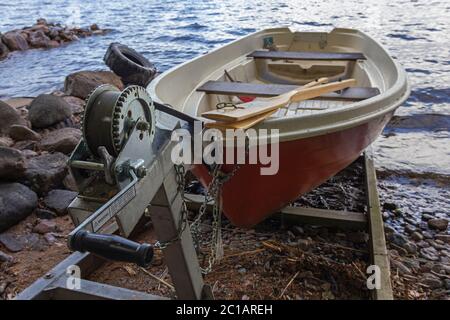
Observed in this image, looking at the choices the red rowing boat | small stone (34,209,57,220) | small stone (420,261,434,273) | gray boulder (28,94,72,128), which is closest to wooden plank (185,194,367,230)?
the red rowing boat

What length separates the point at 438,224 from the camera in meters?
4.23

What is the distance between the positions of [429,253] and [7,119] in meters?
5.53

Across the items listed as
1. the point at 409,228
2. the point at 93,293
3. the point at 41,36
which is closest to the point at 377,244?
the point at 409,228

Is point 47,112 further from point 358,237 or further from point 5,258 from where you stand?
point 358,237

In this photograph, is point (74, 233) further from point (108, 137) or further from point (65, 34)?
point (65, 34)

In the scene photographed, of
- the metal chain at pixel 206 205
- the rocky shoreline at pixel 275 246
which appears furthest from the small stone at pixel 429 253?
the metal chain at pixel 206 205

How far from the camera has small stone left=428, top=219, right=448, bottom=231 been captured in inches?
166

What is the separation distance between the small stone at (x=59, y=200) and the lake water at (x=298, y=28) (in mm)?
3644

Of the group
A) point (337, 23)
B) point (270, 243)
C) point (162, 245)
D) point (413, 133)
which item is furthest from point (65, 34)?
point (162, 245)

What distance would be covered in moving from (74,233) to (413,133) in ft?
21.9

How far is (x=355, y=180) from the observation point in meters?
4.92

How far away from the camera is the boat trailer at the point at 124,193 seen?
137 cm

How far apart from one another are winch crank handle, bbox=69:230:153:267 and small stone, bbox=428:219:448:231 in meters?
3.71

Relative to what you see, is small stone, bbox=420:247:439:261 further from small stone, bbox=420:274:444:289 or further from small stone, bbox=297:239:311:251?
small stone, bbox=297:239:311:251
